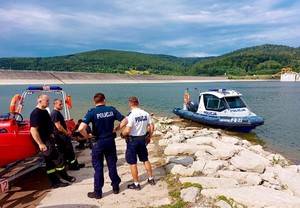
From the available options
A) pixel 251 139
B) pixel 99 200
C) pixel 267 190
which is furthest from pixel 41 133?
pixel 251 139

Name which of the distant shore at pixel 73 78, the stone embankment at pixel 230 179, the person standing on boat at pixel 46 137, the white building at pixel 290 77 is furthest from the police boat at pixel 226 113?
the white building at pixel 290 77

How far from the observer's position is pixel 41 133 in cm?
579

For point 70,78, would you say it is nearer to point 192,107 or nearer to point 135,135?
point 192,107

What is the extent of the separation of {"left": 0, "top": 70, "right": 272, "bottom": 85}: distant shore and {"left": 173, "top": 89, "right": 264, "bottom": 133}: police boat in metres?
64.6

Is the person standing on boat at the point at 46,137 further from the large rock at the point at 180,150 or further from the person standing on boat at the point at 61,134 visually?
the large rock at the point at 180,150

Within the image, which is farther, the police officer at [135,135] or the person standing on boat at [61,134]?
the person standing on boat at [61,134]

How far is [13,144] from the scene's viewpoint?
5.71 metres

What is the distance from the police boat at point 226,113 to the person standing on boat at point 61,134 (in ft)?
32.7

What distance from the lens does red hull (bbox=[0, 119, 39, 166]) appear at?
5.65 metres

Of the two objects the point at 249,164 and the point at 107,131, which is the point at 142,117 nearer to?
the point at 107,131

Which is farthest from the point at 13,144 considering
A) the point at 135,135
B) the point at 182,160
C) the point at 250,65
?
the point at 250,65

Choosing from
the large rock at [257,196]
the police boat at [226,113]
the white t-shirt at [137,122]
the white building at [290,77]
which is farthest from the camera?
the white building at [290,77]

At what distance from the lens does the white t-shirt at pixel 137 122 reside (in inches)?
229

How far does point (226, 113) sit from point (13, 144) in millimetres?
12189
